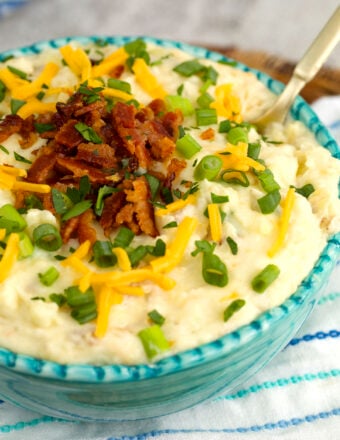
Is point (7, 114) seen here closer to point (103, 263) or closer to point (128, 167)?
point (128, 167)

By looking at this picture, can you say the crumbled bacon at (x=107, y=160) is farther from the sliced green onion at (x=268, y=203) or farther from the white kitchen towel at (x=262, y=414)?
the white kitchen towel at (x=262, y=414)

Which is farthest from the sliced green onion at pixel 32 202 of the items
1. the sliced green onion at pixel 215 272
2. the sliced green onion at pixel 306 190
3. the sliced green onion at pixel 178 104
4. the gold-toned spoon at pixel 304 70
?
the gold-toned spoon at pixel 304 70

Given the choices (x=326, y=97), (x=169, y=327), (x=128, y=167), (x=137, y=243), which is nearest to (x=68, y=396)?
(x=169, y=327)

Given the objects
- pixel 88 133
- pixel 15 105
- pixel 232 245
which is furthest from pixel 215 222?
pixel 15 105

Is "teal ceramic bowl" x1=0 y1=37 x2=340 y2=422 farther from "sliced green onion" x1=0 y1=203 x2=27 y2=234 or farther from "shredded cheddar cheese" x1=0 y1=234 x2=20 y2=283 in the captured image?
"sliced green onion" x1=0 y1=203 x2=27 y2=234

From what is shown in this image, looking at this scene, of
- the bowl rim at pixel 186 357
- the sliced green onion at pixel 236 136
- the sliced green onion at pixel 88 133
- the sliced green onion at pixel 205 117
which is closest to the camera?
the bowl rim at pixel 186 357

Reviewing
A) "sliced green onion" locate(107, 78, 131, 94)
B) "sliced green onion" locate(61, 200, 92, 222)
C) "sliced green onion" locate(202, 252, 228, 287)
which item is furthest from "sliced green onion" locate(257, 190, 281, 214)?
"sliced green onion" locate(107, 78, 131, 94)

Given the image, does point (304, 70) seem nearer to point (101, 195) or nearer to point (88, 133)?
point (88, 133)
